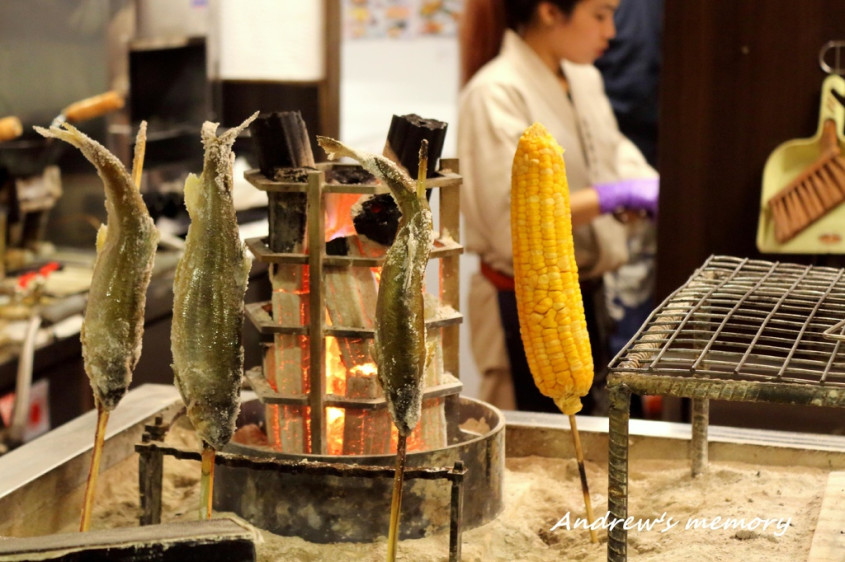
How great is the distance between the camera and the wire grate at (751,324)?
4.65 feet

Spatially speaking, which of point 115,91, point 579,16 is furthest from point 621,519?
point 115,91

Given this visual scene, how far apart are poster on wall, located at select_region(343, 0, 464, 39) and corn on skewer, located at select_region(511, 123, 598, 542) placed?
3.14 meters

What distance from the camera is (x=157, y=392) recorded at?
8.09 feet

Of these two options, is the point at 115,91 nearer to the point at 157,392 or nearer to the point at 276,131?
the point at 157,392

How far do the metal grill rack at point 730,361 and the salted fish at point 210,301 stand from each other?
54 centimetres

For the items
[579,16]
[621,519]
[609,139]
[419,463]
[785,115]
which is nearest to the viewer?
[621,519]

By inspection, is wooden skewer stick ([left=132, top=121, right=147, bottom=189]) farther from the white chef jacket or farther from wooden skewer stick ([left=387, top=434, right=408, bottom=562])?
the white chef jacket

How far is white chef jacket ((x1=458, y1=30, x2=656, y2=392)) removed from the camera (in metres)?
3.84

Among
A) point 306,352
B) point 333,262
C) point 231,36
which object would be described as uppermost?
point 231,36

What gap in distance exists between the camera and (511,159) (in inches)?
150

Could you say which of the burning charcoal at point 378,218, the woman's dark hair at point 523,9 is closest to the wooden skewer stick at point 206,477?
the burning charcoal at point 378,218

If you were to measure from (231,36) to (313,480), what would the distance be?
3.71 metres

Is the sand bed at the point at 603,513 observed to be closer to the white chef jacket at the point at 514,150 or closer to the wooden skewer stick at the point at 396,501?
the wooden skewer stick at the point at 396,501

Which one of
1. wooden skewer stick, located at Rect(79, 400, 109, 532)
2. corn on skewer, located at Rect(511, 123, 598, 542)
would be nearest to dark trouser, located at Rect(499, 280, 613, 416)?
corn on skewer, located at Rect(511, 123, 598, 542)
